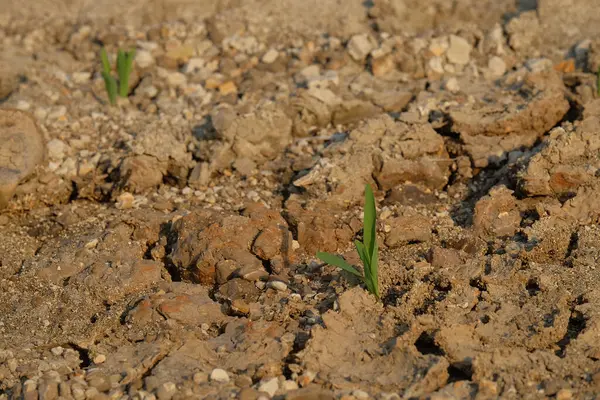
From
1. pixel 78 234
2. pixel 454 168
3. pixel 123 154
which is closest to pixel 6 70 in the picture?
pixel 123 154

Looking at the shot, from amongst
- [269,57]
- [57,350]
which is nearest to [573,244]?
[57,350]

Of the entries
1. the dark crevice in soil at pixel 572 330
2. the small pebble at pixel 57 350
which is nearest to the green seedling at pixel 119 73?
the small pebble at pixel 57 350

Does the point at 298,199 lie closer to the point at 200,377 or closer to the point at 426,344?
the point at 426,344

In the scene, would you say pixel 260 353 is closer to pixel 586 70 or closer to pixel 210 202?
→ pixel 210 202

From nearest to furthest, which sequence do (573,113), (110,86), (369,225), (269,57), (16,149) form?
(369,225) < (16,149) < (573,113) < (110,86) < (269,57)

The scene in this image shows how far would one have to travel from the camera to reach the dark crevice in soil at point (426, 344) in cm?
349

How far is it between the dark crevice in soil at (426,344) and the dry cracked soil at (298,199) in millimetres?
12

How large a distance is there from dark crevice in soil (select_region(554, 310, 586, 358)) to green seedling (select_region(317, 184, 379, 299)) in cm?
77

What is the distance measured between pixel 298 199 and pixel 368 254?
942mm

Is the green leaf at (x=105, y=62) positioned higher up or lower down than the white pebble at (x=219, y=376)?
higher up

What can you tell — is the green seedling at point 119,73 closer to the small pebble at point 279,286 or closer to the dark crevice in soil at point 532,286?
the small pebble at point 279,286

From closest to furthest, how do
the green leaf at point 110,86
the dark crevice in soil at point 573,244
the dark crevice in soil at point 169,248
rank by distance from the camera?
the dark crevice in soil at point 573,244
the dark crevice in soil at point 169,248
the green leaf at point 110,86

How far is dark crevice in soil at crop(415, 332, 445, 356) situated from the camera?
137 inches

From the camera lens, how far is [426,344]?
11.6 feet
